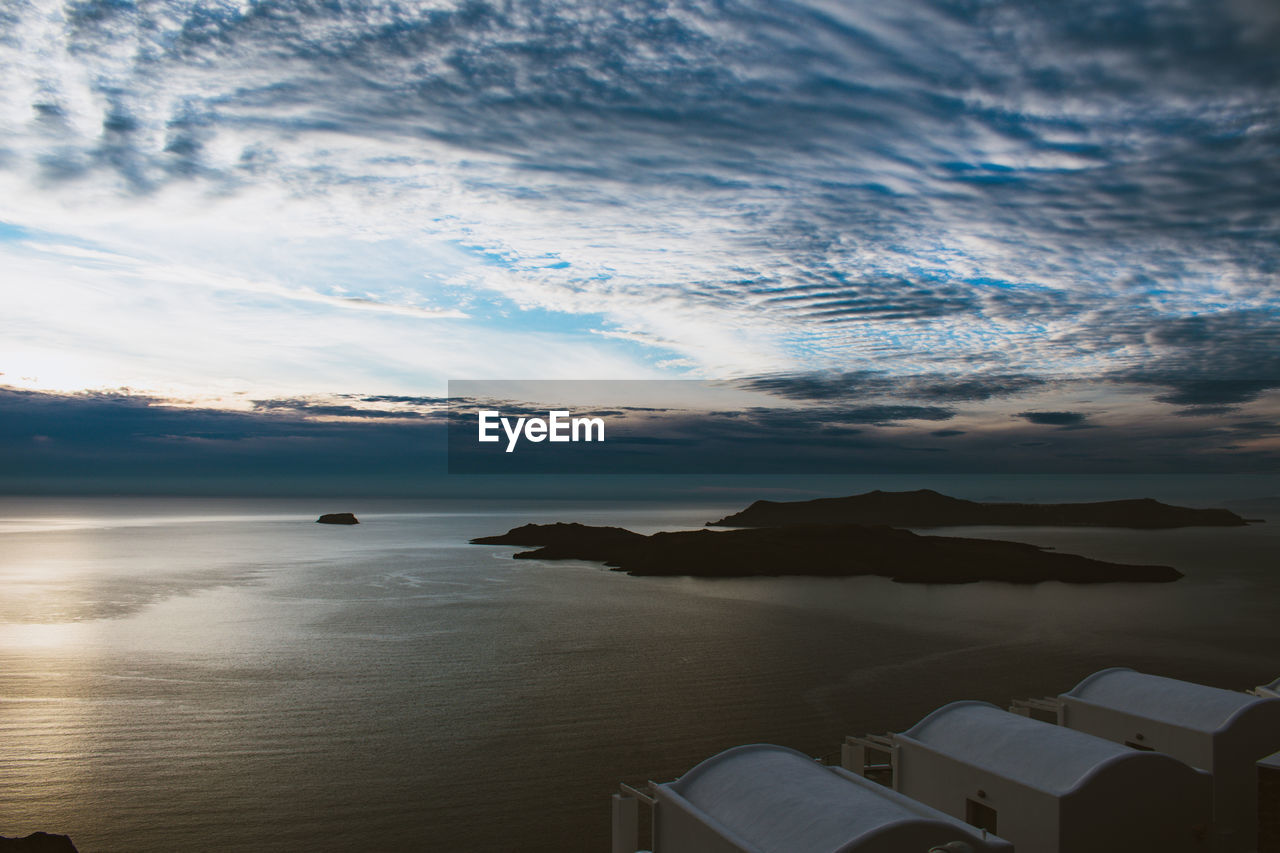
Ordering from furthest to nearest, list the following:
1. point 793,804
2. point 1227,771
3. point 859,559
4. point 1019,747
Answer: point 859,559 < point 1227,771 < point 1019,747 < point 793,804

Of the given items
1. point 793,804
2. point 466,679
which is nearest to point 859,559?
point 466,679

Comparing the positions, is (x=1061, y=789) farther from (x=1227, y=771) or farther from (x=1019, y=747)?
(x=1227, y=771)

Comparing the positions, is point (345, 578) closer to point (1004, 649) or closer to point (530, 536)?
point (530, 536)

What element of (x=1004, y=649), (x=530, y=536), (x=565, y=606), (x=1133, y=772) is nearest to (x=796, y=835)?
(x=1133, y=772)

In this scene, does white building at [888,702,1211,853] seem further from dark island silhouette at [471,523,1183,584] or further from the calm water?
dark island silhouette at [471,523,1183,584]

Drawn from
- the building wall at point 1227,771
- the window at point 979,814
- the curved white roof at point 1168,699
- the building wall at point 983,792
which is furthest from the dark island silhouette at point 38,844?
the building wall at point 1227,771

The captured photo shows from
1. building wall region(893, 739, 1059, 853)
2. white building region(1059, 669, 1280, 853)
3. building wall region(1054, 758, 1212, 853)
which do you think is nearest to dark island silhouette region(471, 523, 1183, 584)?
white building region(1059, 669, 1280, 853)

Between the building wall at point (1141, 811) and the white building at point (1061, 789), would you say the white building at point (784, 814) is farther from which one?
the building wall at point (1141, 811)
